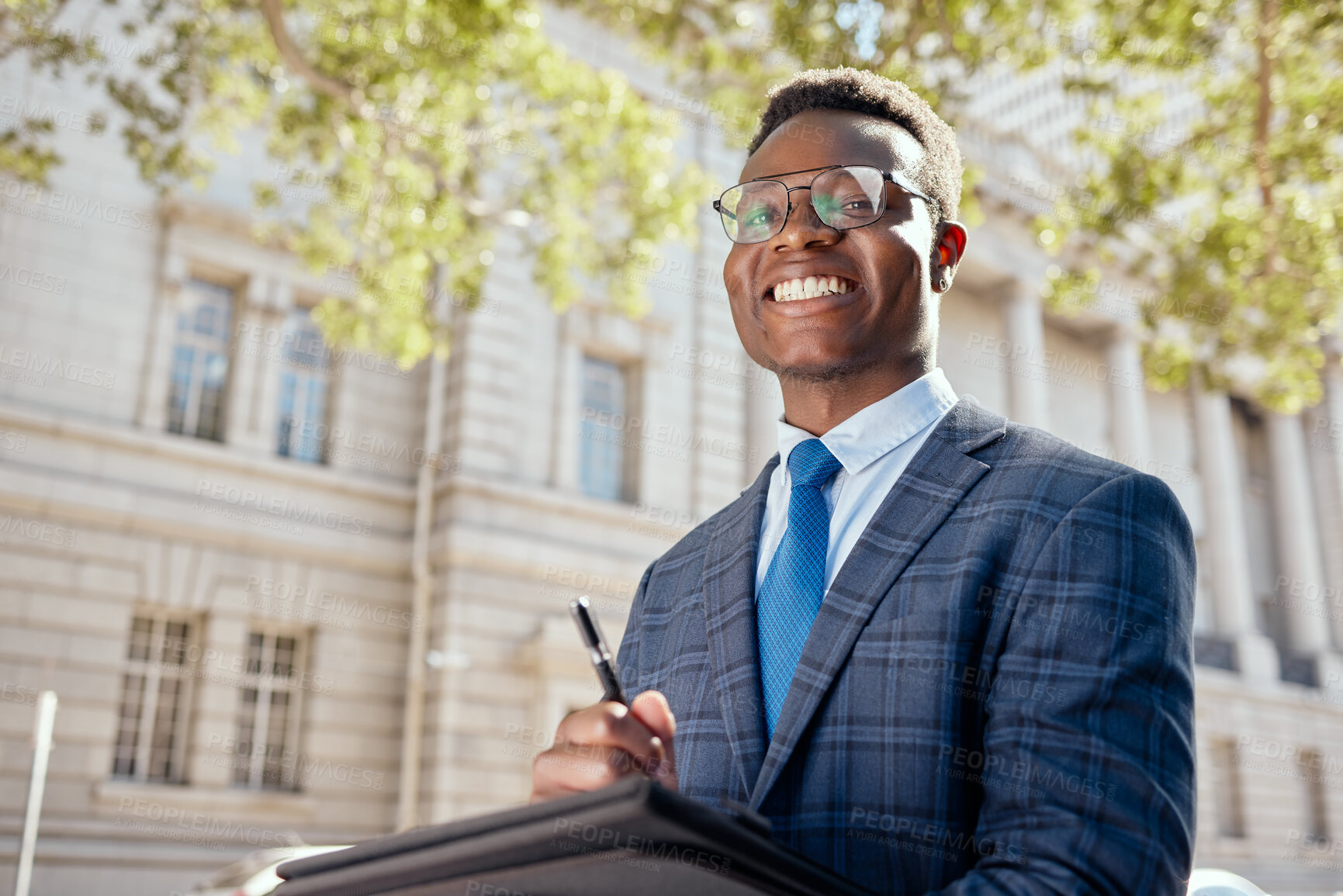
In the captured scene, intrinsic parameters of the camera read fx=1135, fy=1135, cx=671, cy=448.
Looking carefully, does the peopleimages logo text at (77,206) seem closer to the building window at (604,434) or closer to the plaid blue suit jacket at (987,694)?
the building window at (604,434)

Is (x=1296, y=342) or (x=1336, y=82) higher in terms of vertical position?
(x=1336, y=82)

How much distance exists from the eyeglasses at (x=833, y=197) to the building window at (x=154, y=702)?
15077mm

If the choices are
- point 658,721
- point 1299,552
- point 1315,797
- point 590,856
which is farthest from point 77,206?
point 1299,552

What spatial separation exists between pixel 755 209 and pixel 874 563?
0.67 m

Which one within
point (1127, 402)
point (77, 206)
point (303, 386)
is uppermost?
point (1127, 402)

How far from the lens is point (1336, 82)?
10.8m

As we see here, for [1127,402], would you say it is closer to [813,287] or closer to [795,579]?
[813,287]

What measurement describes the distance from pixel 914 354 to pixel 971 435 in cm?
22

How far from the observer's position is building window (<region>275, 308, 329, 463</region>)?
670 inches

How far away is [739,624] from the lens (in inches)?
66.4

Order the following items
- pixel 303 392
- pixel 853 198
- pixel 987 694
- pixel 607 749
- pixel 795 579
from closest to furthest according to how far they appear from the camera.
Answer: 1. pixel 607 749
2. pixel 987 694
3. pixel 795 579
4. pixel 853 198
5. pixel 303 392

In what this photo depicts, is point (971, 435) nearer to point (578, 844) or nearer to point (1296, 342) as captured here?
point (578, 844)

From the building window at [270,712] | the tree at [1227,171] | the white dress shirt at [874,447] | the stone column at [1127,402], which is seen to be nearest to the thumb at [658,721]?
the white dress shirt at [874,447]

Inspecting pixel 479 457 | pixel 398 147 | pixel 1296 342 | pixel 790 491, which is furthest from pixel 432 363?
pixel 790 491
